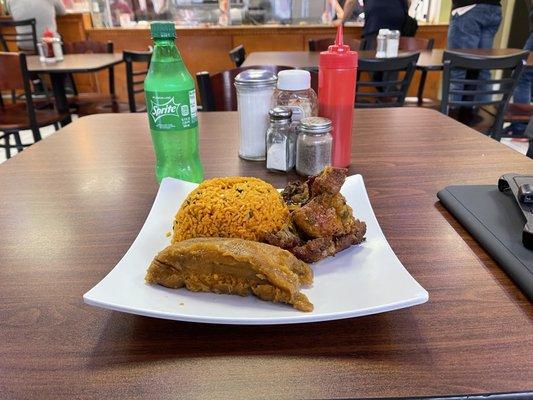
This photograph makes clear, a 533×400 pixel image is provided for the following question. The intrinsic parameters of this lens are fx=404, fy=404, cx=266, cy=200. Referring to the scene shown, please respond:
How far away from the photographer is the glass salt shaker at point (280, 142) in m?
0.92

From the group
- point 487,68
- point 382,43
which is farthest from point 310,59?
point 487,68

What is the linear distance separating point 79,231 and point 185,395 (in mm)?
431

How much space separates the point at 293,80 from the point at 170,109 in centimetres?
29

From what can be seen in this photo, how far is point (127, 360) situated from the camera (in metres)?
0.45

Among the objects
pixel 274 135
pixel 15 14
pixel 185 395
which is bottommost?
pixel 185 395

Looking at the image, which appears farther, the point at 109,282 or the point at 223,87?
the point at 223,87

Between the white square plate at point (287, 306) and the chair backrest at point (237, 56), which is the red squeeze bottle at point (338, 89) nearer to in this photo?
the white square plate at point (287, 306)

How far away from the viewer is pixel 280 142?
→ 94cm

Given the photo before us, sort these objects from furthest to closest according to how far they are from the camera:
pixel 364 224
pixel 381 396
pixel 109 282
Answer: pixel 364 224 < pixel 109 282 < pixel 381 396

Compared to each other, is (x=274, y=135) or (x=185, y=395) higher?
(x=274, y=135)

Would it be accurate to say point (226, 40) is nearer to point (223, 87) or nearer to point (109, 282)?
point (223, 87)

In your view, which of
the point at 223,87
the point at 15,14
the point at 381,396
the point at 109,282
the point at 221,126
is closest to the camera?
the point at 381,396

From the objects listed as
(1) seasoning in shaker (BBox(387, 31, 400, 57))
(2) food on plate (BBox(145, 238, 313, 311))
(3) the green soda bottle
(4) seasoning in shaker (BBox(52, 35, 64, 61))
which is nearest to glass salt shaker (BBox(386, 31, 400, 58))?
(1) seasoning in shaker (BBox(387, 31, 400, 57))

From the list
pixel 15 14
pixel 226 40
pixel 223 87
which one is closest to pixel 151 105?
pixel 223 87
